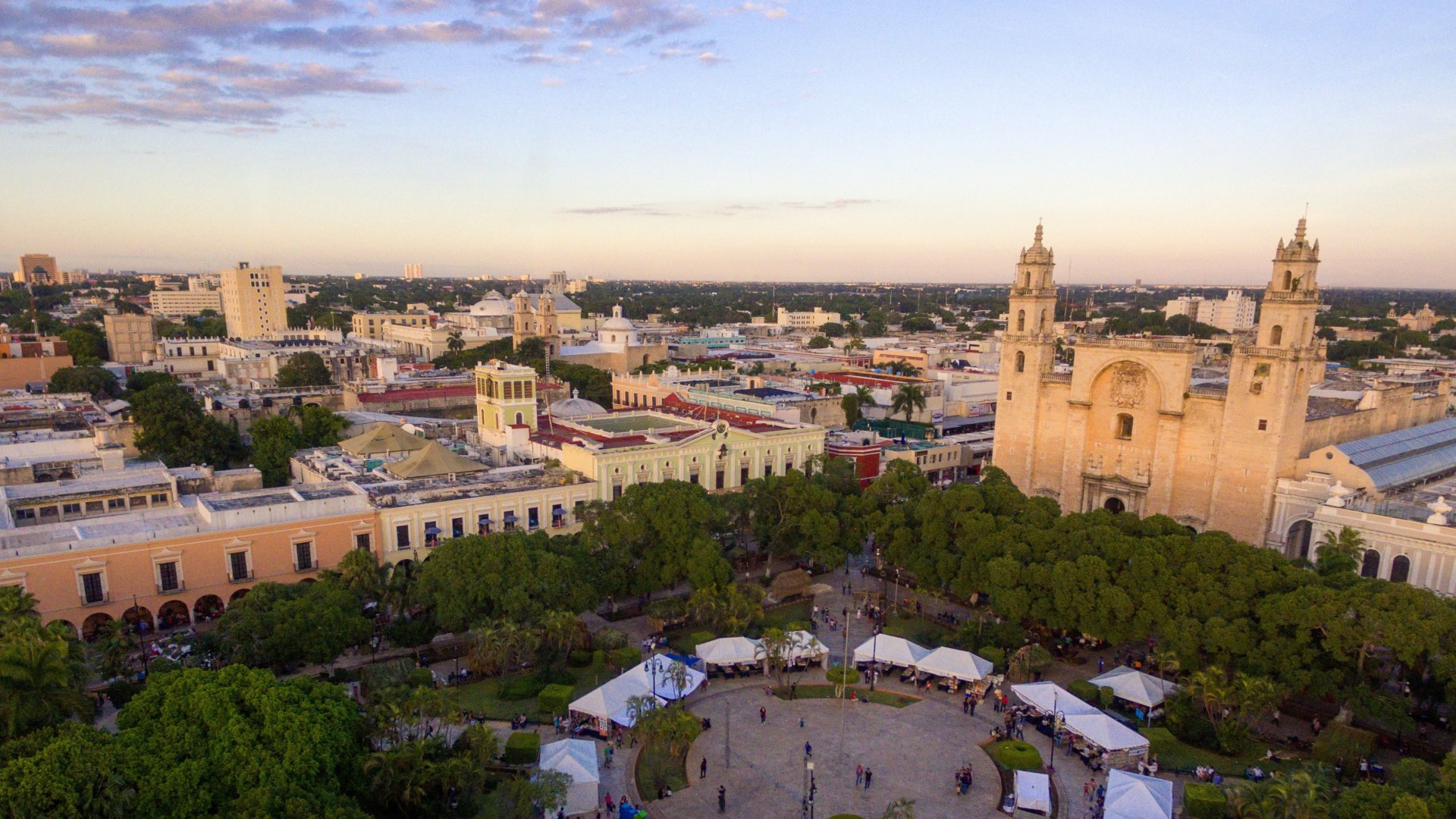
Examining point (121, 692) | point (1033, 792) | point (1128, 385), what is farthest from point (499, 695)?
point (1128, 385)

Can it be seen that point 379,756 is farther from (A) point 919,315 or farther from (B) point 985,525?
(A) point 919,315

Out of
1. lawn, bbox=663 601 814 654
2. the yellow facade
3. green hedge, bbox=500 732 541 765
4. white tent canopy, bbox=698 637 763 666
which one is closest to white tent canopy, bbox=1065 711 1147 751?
white tent canopy, bbox=698 637 763 666

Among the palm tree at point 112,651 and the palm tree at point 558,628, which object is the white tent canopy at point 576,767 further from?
the palm tree at point 112,651

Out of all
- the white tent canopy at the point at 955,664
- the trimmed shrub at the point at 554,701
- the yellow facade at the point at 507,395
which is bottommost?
the trimmed shrub at the point at 554,701

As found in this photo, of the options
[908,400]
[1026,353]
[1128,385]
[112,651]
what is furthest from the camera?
[908,400]

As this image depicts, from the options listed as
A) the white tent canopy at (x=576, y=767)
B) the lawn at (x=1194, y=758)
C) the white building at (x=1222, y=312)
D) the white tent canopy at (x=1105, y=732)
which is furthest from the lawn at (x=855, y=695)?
the white building at (x=1222, y=312)

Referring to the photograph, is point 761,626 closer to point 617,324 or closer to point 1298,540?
point 1298,540
